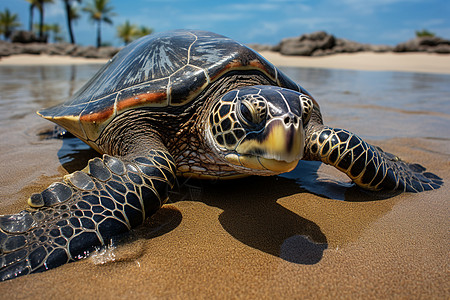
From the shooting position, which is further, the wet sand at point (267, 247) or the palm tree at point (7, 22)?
the palm tree at point (7, 22)

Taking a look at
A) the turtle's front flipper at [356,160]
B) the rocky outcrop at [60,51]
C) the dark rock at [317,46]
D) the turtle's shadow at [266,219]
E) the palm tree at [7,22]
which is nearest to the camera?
the turtle's shadow at [266,219]

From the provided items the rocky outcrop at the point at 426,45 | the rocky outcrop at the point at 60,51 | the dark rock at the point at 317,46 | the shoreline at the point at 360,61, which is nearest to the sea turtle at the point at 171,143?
the shoreline at the point at 360,61

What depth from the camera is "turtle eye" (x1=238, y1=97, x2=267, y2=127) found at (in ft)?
5.32

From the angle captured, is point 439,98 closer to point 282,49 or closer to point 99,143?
point 99,143

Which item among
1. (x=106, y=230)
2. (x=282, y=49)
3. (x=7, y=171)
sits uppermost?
(x=282, y=49)

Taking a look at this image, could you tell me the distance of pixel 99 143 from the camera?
2.53 meters

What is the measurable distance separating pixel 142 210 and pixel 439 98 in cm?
803

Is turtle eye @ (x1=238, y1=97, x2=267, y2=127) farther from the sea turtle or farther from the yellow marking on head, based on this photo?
the yellow marking on head

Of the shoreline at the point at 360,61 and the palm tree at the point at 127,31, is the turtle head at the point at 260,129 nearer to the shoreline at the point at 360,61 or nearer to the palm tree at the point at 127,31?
the shoreline at the point at 360,61

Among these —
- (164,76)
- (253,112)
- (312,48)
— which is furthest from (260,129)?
(312,48)

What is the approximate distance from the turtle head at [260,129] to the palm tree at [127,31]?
2114 inches

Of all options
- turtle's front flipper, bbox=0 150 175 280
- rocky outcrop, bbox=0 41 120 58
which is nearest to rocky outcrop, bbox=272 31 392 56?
rocky outcrop, bbox=0 41 120 58

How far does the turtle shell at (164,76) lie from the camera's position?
223 cm

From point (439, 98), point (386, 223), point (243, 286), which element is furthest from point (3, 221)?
point (439, 98)
